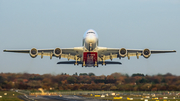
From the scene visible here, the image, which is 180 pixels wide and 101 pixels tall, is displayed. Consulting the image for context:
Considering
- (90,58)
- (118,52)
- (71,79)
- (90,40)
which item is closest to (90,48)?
(90,40)

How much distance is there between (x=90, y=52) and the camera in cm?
5109

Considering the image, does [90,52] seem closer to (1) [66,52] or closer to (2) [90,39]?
(2) [90,39]

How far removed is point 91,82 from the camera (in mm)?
71812

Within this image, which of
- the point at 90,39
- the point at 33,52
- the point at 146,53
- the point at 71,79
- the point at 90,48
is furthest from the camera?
the point at 71,79

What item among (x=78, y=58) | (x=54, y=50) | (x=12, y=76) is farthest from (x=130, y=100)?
(x=12, y=76)

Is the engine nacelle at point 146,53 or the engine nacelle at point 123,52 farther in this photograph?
the engine nacelle at point 123,52

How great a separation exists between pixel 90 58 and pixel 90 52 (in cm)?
217

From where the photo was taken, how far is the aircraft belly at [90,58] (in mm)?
51531

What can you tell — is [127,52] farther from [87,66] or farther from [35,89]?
[35,89]

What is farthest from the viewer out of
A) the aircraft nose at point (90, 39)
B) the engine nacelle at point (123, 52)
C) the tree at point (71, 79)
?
the tree at point (71, 79)

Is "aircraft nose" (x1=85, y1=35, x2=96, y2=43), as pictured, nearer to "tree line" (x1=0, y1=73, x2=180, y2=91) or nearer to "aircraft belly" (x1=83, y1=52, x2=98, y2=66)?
"aircraft belly" (x1=83, y1=52, x2=98, y2=66)

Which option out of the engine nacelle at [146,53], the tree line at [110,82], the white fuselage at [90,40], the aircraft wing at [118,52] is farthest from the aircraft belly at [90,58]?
the tree line at [110,82]

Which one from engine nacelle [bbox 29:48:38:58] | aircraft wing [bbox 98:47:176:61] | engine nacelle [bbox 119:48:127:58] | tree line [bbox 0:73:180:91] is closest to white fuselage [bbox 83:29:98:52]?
aircraft wing [bbox 98:47:176:61]

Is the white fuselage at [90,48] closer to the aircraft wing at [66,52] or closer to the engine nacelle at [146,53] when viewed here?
the aircraft wing at [66,52]
